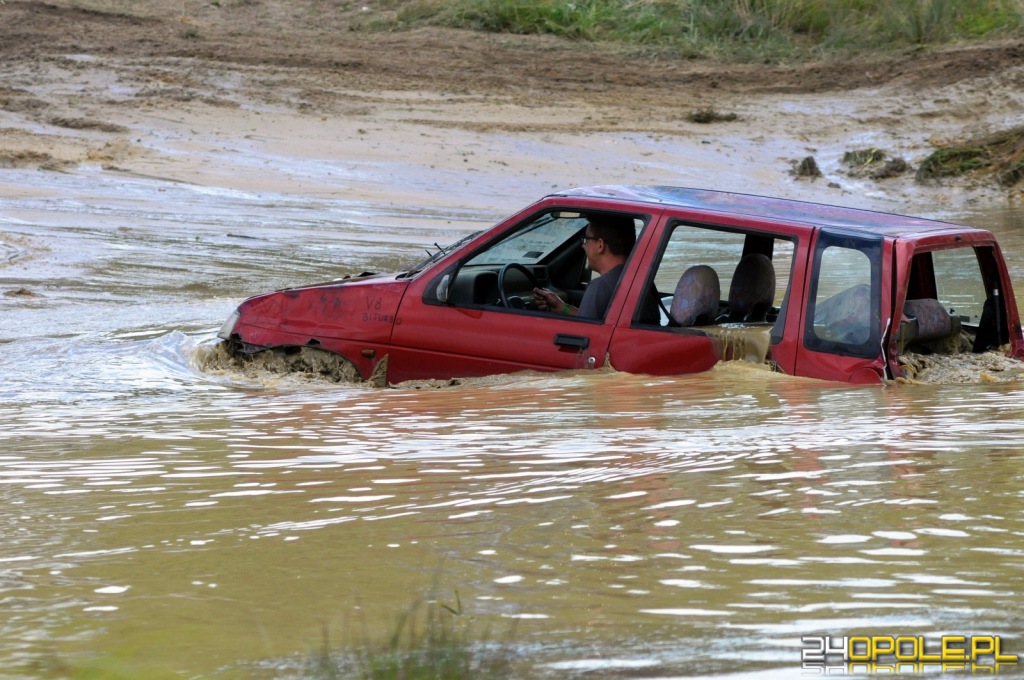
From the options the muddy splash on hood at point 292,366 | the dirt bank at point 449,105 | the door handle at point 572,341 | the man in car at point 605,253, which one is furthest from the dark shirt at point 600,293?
the dirt bank at point 449,105

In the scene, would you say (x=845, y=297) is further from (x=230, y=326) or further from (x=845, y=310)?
(x=230, y=326)

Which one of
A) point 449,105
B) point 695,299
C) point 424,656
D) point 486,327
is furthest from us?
point 449,105

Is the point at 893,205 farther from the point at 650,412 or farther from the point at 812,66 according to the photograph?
the point at 650,412

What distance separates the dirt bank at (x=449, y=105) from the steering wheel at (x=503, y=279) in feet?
30.3

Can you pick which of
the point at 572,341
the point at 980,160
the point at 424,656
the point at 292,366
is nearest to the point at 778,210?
the point at 572,341

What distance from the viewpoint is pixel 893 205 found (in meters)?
17.6

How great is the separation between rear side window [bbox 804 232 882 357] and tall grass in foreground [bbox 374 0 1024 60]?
19261 millimetres

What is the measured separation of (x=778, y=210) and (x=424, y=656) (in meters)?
3.64

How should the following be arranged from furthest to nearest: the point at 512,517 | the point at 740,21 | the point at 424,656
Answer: the point at 740,21 → the point at 512,517 → the point at 424,656

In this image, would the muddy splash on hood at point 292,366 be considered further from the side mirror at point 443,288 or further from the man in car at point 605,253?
the man in car at point 605,253

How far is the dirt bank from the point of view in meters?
17.0

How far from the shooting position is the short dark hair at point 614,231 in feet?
20.4

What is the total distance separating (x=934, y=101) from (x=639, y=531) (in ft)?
63.1

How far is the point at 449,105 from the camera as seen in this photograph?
19.8m
